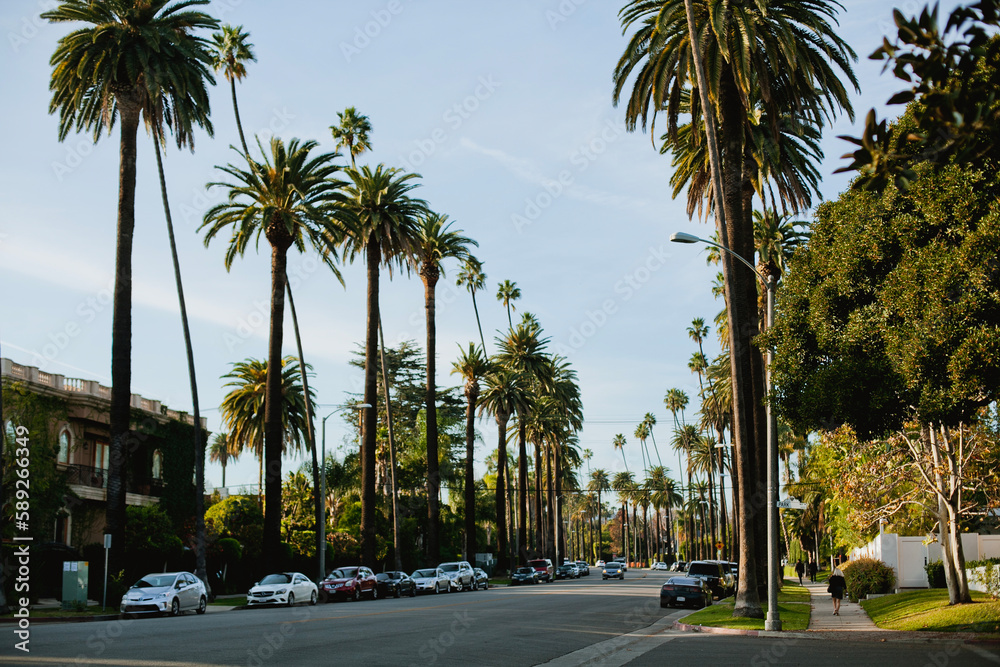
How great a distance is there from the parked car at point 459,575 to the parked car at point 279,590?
46.7ft

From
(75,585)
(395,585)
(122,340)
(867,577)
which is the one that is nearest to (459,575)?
(395,585)

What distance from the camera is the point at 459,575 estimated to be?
172ft

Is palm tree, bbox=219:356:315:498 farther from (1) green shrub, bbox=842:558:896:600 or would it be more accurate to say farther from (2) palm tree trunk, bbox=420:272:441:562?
(1) green shrub, bbox=842:558:896:600

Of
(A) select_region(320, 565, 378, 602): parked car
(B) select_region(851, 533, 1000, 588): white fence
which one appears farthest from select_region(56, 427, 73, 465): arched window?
(B) select_region(851, 533, 1000, 588): white fence

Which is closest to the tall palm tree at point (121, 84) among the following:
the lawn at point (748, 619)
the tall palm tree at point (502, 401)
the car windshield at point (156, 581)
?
the car windshield at point (156, 581)

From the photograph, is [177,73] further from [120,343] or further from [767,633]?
[767,633]

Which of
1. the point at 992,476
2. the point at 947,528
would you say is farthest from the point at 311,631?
the point at 992,476

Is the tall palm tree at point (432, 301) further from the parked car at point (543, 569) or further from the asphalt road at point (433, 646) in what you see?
the asphalt road at point (433, 646)

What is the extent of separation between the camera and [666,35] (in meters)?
28.8

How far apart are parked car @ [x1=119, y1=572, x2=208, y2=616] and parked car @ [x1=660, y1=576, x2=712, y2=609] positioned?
58.0 feet

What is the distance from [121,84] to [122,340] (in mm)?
10449

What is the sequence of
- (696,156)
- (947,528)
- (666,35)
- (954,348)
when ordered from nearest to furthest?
(954,348), (947,528), (666,35), (696,156)

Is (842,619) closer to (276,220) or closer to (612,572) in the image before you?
(276,220)

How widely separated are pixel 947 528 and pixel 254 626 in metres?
19.6
